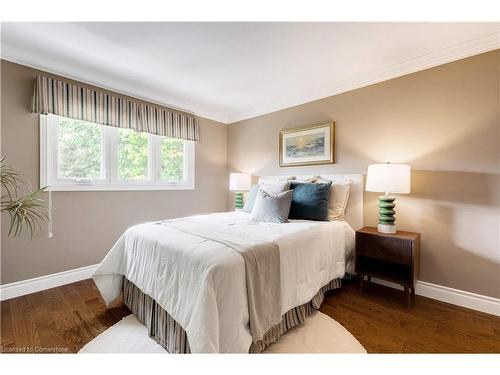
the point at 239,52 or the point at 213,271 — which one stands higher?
the point at 239,52

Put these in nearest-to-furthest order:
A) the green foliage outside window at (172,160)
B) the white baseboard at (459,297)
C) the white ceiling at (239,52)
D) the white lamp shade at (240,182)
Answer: the white ceiling at (239,52) < the white baseboard at (459,297) < the green foliage outside window at (172,160) < the white lamp shade at (240,182)

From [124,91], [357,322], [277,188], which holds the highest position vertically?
[124,91]

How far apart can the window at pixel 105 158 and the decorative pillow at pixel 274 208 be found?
1.65 metres

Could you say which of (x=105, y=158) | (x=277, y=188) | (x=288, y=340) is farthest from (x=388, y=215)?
(x=105, y=158)

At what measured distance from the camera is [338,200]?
2580 millimetres

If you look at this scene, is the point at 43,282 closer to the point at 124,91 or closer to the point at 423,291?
the point at 124,91

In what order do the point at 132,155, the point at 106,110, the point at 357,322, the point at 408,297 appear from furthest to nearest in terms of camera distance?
the point at 132,155
the point at 106,110
the point at 408,297
the point at 357,322

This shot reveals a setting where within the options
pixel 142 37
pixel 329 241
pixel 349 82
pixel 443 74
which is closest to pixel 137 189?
pixel 142 37

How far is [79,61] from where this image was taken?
2.26m

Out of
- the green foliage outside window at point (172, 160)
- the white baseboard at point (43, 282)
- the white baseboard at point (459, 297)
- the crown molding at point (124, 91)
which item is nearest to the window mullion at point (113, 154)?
the crown molding at point (124, 91)

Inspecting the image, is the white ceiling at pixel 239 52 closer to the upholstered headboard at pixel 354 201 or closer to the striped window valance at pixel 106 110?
the striped window valance at pixel 106 110

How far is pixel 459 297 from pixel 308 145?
2176 mm

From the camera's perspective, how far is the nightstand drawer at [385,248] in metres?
1.99
